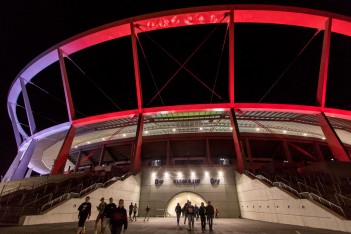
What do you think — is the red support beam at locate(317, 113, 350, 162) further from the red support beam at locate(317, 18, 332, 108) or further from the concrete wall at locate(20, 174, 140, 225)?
the concrete wall at locate(20, 174, 140, 225)

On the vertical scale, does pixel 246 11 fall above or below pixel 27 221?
above

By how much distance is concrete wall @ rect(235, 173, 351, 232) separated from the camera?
33.4 ft

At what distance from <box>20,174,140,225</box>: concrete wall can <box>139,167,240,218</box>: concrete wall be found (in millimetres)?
1272

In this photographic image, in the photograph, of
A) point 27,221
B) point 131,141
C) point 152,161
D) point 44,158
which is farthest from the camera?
point 44,158

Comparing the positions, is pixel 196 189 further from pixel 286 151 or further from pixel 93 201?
pixel 286 151

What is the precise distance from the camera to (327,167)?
675 inches

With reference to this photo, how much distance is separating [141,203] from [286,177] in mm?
14856

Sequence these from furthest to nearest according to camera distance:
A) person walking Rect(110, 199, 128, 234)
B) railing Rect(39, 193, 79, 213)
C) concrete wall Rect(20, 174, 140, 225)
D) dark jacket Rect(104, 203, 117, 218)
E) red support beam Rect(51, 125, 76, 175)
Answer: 1. red support beam Rect(51, 125, 76, 175)
2. railing Rect(39, 193, 79, 213)
3. concrete wall Rect(20, 174, 140, 225)
4. dark jacket Rect(104, 203, 117, 218)
5. person walking Rect(110, 199, 128, 234)

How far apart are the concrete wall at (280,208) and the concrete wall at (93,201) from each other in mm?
11075

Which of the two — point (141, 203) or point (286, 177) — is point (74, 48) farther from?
point (286, 177)

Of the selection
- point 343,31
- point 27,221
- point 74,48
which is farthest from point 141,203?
point 343,31

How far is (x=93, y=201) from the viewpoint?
15523 millimetres

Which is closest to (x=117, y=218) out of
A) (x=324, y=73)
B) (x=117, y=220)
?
(x=117, y=220)

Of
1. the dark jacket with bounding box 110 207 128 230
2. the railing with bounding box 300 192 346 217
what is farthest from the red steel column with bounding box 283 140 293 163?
the dark jacket with bounding box 110 207 128 230
